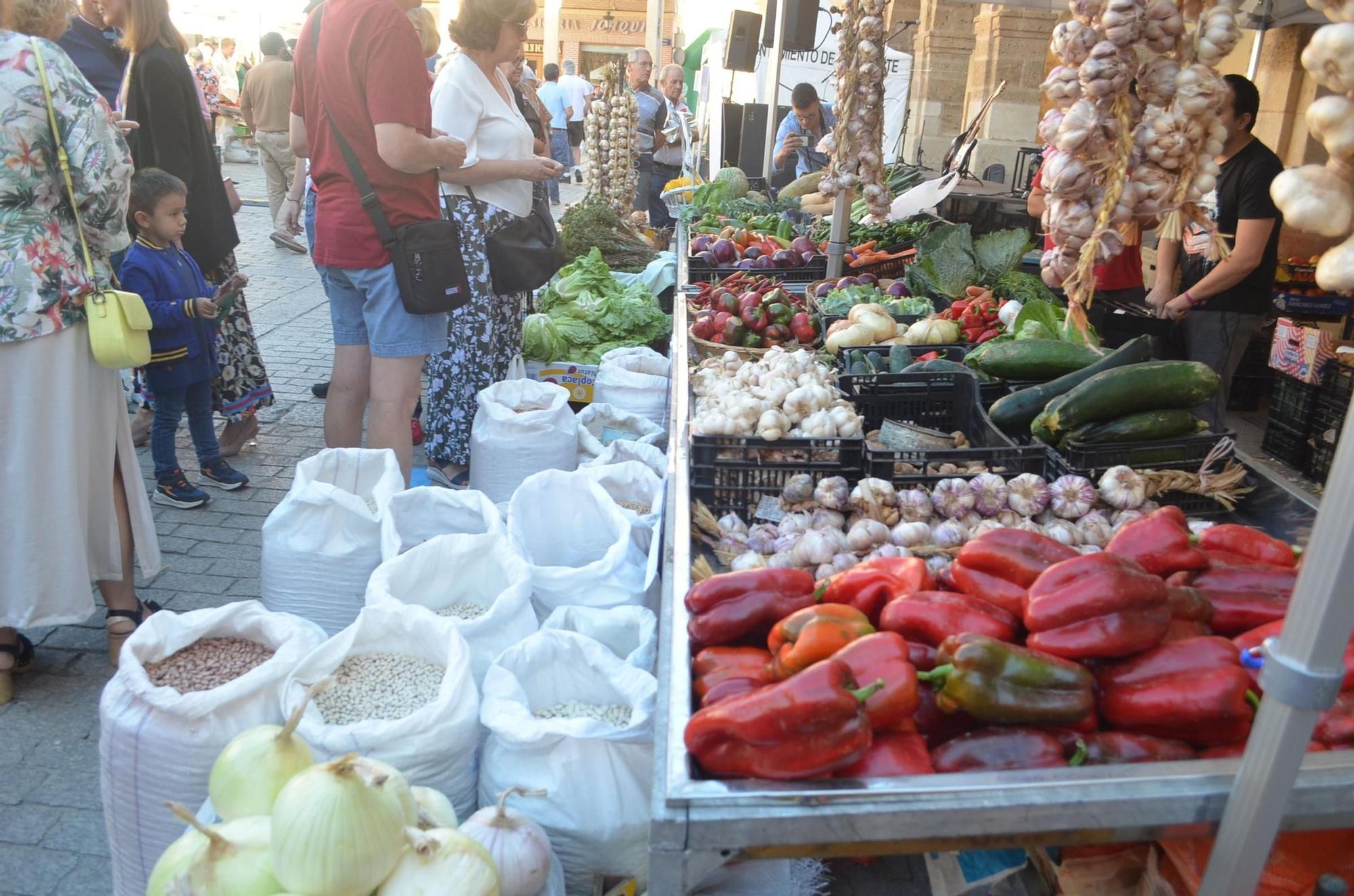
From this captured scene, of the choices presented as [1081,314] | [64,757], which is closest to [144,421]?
[64,757]

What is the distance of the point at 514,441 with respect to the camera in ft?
13.9

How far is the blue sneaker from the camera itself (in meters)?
4.87

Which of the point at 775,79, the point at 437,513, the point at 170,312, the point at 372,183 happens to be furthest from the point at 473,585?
the point at 775,79

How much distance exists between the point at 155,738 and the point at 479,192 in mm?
3262

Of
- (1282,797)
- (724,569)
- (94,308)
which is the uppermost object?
(94,308)

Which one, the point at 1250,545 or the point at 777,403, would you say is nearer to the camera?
the point at 1250,545

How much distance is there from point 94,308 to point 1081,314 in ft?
10.2

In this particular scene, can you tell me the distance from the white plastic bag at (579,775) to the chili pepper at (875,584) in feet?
1.83

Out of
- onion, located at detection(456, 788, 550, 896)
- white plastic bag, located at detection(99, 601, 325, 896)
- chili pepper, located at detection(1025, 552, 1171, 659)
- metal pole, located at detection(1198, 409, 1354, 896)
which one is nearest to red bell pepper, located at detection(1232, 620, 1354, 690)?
chili pepper, located at detection(1025, 552, 1171, 659)

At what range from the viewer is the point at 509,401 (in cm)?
450

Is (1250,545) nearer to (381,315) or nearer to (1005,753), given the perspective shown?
(1005,753)

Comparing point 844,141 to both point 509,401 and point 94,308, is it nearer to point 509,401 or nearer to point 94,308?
point 509,401

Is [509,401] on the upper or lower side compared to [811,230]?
lower

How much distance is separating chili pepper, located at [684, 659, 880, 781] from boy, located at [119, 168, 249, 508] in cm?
352
